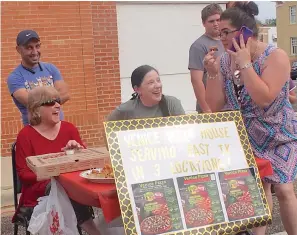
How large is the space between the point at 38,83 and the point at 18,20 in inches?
124

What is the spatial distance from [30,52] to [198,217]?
2726 mm

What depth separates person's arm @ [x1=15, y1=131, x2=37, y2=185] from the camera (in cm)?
336

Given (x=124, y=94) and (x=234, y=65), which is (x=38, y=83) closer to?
(x=234, y=65)

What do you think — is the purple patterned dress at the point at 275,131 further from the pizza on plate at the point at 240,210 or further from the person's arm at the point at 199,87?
the person's arm at the point at 199,87

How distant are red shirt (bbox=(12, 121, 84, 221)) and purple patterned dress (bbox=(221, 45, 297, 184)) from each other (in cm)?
137

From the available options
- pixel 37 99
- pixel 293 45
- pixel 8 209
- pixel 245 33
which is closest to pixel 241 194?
pixel 245 33

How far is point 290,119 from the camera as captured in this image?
3127mm

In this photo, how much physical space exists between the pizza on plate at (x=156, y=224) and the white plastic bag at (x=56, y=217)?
84cm

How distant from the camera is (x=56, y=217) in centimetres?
304

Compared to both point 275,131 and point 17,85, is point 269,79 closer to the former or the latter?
point 275,131

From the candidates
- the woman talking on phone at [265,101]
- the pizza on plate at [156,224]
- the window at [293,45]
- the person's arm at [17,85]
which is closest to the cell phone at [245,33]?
the woman talking on phone at [265,101]

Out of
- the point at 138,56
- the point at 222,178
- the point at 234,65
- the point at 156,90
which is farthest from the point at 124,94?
the point at 222,178

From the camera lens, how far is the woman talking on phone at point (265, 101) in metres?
2.96

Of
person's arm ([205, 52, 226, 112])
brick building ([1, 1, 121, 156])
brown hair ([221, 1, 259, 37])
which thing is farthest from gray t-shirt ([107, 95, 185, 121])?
brick building ([1, 1, 121, 156])
